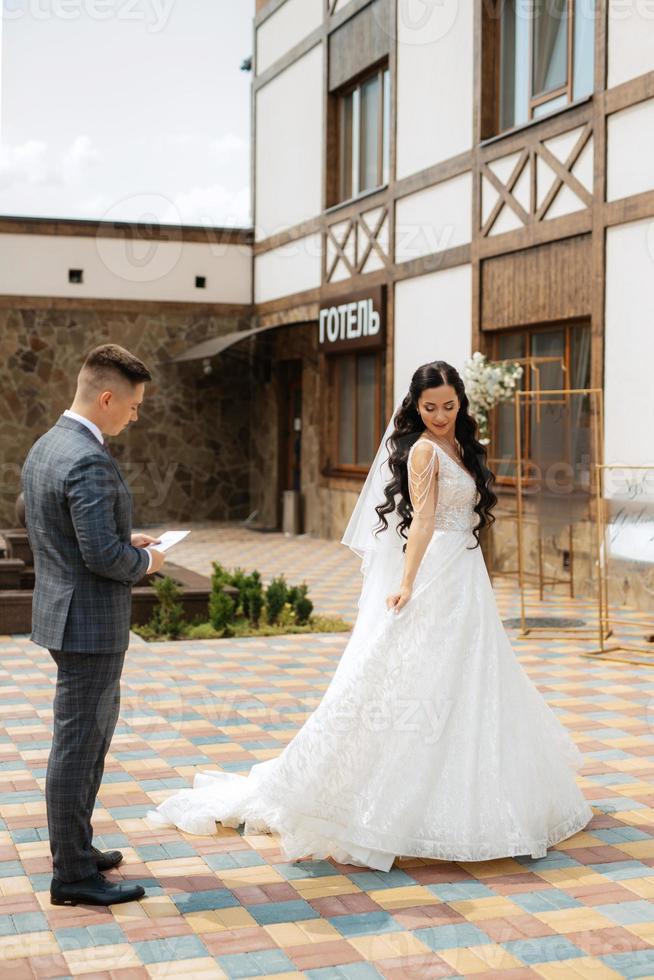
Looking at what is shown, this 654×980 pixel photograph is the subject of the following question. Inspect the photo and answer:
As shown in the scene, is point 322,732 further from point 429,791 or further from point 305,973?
point 305,973

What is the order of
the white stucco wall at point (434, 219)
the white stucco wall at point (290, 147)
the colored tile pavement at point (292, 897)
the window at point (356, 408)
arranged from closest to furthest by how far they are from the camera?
the colored tile pavement at point (292, 897) < the white stucco wall at point (434, 219) < the window at point (356, 408) < the white stucco wall at point (290, 147)

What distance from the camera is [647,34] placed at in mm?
10289

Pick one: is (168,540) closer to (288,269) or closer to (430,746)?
(430,746)

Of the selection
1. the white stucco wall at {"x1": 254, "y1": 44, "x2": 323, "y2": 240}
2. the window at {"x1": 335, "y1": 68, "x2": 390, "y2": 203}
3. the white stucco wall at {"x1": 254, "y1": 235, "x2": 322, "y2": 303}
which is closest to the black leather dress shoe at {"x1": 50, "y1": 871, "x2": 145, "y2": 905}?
the window at {"x1": 335, "y1": 68, "x2": 390, "y2": 203}

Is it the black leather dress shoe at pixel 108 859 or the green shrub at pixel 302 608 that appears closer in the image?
the black leather dress shoe at pixel 108 859

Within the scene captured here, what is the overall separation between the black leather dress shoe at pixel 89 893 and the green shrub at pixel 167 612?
537 cm

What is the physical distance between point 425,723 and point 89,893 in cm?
128

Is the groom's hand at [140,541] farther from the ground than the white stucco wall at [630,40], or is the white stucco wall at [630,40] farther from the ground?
the white stucco wall at [630,40]

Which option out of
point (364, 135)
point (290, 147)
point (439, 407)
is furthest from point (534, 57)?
point (439, 407)

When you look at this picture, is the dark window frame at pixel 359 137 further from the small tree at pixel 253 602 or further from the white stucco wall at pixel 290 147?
the small tree at pixel 253 602

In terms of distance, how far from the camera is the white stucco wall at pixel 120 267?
19.5 m

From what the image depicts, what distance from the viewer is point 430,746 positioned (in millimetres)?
4254

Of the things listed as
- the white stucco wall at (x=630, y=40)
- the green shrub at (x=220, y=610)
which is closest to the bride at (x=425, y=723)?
the green shrub at (x=220, y=610)

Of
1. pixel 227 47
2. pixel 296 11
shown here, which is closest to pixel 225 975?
pixel 296 11
